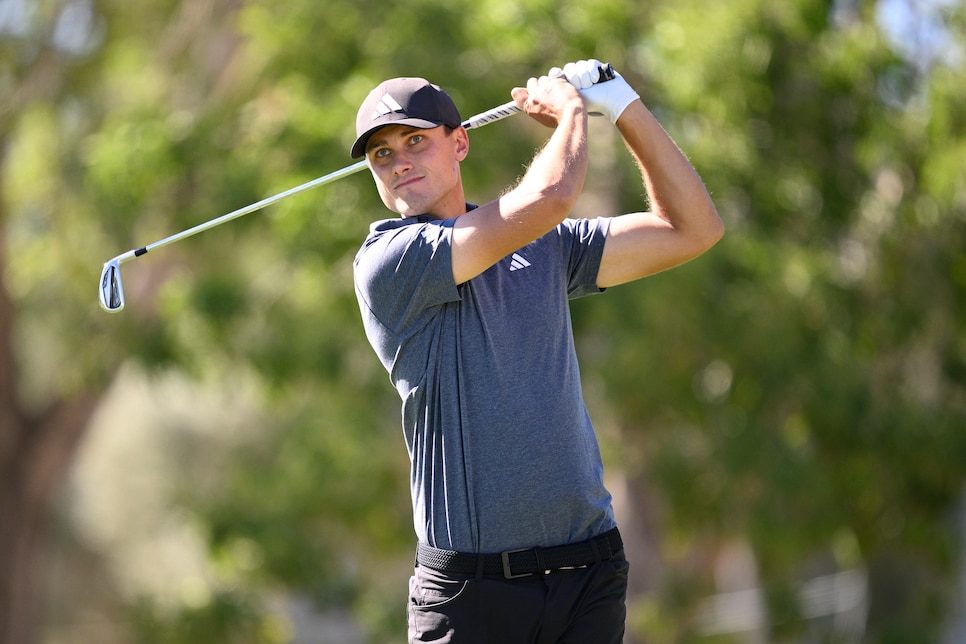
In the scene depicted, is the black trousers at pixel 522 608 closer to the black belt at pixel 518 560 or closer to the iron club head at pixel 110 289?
the black belt at pixel 518 560

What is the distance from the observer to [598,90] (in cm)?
262

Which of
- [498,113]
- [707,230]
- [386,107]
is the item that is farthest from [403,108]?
[707,230]

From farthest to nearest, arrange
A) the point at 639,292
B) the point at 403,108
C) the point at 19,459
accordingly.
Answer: the point at 19,459, the point at 639,292, the point at 403,108

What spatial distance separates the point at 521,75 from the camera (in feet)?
27.3

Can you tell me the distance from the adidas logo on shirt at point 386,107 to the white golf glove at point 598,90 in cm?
30

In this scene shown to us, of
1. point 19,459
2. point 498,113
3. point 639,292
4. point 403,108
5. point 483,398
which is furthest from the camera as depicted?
point 19,459

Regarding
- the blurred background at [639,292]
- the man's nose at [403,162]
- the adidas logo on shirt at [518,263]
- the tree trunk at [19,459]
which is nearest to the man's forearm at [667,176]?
the adidas logo on shirt at [518,263]

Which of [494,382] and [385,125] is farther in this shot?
[385,125]

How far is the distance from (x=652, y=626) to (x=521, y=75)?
3.72 m

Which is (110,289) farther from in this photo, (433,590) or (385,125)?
(433,590)

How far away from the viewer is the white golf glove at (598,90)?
8.54 ft

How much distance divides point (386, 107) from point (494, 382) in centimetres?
59

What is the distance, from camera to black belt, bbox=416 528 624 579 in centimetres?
244

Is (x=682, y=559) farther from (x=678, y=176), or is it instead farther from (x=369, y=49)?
(x=678, y=176)
